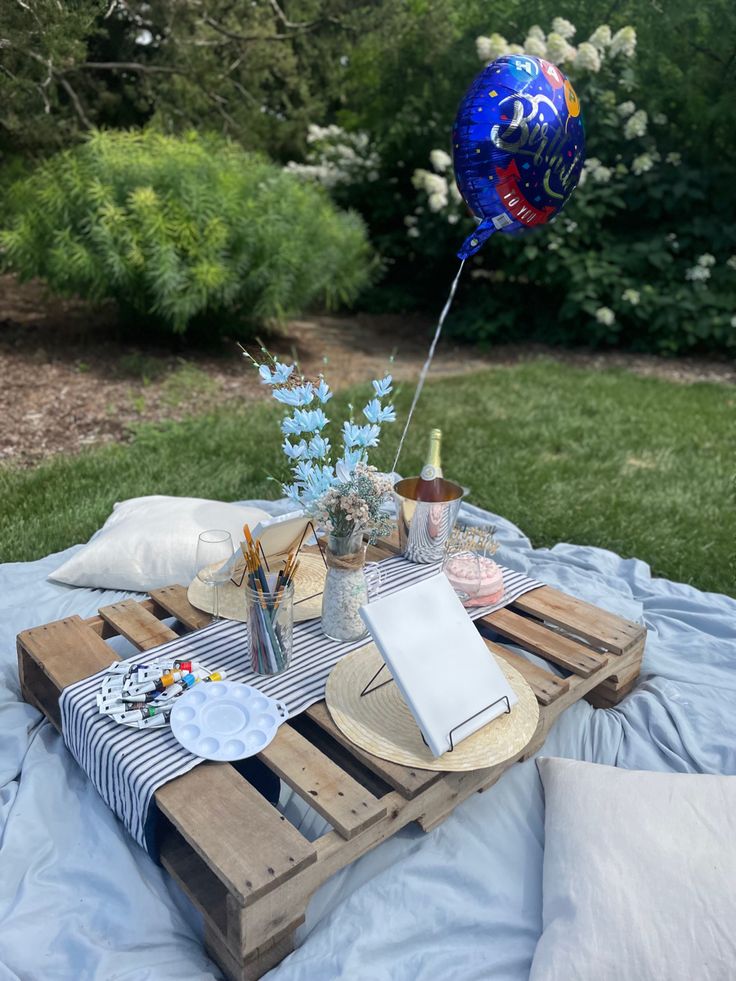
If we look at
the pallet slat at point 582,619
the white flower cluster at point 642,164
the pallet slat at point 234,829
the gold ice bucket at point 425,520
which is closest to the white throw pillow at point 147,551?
the gold ice bucket at point 425,520

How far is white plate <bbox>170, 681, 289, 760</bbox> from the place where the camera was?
63.8 inches

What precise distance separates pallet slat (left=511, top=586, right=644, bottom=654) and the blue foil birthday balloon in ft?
3.63

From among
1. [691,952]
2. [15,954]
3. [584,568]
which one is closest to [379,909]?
[691,952]

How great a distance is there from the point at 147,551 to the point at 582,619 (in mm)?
1421

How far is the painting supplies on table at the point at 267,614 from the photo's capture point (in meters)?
1.78

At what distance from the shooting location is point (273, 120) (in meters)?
8.15

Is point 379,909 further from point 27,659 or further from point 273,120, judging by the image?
point 273,120

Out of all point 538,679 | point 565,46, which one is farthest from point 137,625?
point 565,46

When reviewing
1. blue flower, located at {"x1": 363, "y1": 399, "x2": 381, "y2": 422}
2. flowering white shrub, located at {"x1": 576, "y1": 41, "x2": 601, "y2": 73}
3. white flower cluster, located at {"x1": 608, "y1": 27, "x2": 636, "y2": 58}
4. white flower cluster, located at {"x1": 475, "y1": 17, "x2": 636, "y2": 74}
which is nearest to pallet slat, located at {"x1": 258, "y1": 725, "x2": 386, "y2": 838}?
blue flower, located at {"x1": 363, "y1": 399, "x2": 381, "y2": 422}

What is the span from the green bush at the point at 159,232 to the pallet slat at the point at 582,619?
365 cm

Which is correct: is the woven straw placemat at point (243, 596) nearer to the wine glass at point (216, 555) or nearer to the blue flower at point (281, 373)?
the wine glass at point (216, 555)

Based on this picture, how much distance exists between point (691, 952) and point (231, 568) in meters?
1.34

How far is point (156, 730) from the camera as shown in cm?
167

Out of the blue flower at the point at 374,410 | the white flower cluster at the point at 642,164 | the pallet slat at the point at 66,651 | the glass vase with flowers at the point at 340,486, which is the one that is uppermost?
the white flower cluster at the point at 642,164
